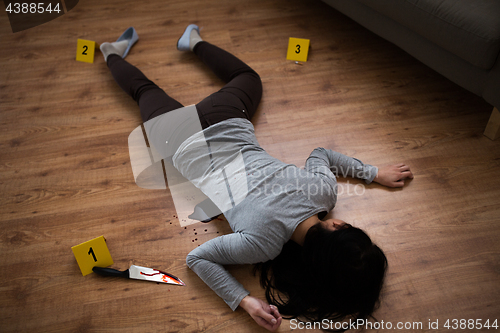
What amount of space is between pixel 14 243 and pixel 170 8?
1250mm

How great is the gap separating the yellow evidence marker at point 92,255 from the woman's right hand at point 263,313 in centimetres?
41

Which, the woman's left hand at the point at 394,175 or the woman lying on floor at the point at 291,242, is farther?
the woman's left hand at the point at 394,175

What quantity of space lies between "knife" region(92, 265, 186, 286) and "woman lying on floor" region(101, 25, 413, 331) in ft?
0.27

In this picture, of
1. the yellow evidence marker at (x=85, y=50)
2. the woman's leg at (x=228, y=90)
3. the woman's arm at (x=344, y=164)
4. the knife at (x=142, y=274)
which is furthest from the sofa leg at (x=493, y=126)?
the yellow evidence marker at (x=85, y=50)

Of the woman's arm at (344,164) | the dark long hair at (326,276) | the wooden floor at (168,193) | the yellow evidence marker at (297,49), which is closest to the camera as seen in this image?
the dark long hair at (326,276)

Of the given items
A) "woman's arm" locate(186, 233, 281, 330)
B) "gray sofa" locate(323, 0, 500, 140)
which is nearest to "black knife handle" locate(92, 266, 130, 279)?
"woman's arm" locate(186, 233, 281, 330)

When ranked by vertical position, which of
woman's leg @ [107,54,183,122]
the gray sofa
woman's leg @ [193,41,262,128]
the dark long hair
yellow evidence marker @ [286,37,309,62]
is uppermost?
→ the gray sofa

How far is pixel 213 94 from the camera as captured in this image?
117cm

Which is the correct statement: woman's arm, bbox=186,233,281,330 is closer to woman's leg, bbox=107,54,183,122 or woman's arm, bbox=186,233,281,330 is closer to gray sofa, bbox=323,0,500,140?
woman's leg, bbox=107,54,183,122

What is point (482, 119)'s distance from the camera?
1244 mm

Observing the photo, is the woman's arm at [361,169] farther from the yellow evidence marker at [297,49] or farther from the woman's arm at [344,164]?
the yellow evidence marker at [297,49]

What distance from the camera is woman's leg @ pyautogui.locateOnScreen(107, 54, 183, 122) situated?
3.84 ft

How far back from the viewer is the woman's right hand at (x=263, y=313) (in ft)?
2.78

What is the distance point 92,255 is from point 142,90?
597mm
